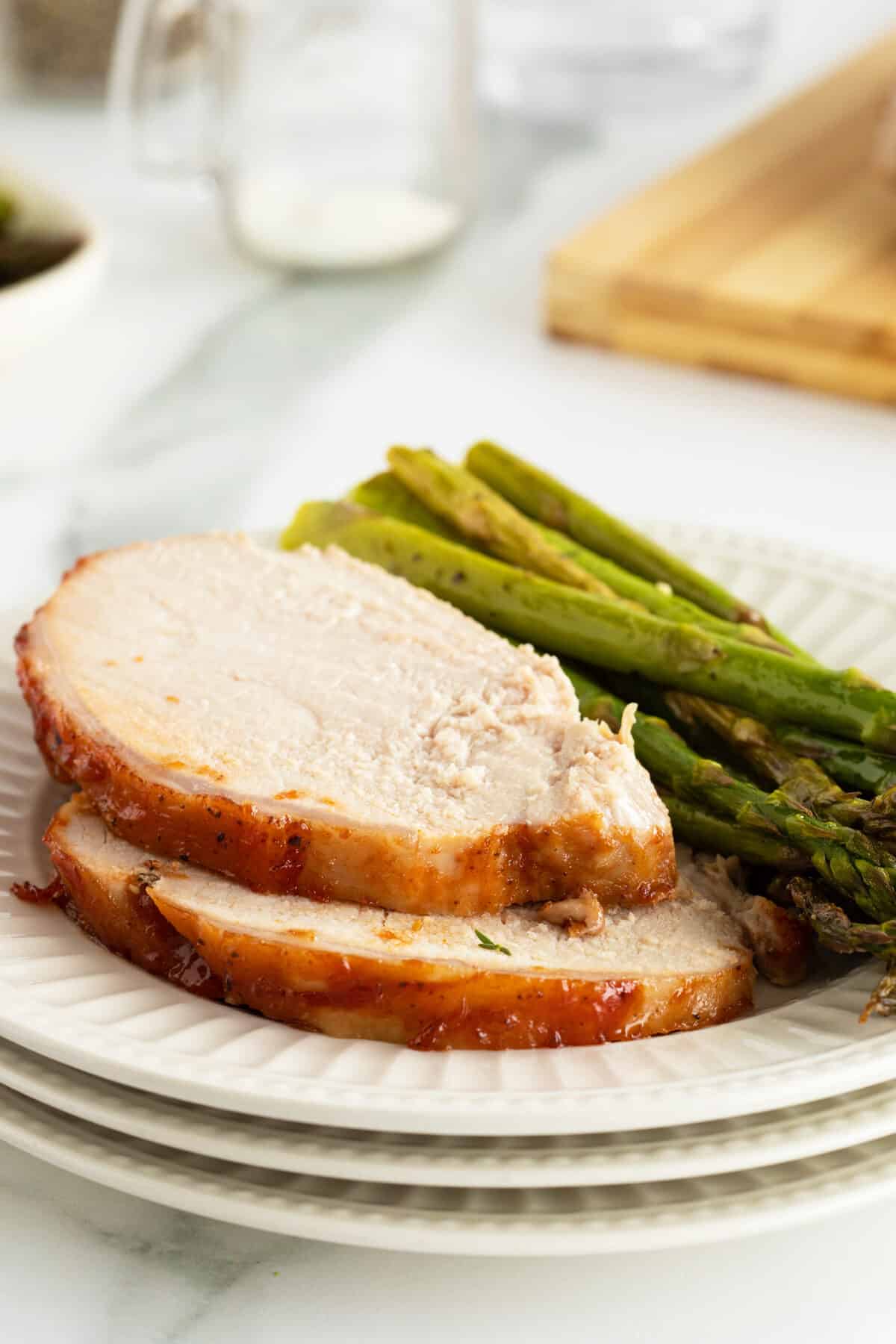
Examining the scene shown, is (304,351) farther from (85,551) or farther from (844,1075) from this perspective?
(844,1075)

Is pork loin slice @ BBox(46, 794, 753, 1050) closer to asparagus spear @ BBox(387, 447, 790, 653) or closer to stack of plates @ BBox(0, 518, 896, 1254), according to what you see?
stack of plates @ BBox(0, 518, 896, 1254)

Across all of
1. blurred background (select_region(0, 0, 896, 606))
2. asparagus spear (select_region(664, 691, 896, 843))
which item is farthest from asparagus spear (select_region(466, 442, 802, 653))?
blurred background (select_region(0, 0, 896, 606))

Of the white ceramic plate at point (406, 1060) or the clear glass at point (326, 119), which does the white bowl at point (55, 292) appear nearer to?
the clear glass at point (326, 119)

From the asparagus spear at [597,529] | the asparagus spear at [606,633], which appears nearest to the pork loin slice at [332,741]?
the asparagus spear at [606,633]

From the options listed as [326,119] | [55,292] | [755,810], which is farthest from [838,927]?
[326,119]

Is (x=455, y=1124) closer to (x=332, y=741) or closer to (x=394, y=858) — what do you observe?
(x=394, y=858)
